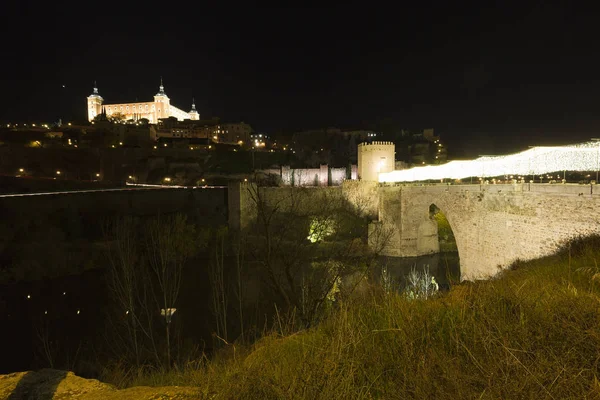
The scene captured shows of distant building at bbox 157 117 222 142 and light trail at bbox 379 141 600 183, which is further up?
distant building at bbox 157 117 222 142

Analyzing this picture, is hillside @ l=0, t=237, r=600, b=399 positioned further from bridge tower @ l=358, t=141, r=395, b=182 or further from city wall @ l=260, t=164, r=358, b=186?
city wall @ l=260, t=164, r=358, b=186

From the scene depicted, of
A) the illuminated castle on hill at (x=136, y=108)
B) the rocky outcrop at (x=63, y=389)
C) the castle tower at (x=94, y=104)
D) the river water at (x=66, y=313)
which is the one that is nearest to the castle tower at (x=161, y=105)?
the illuminated castle on hill at (x=136, y=108)

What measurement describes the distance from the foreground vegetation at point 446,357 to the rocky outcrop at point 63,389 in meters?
0.38

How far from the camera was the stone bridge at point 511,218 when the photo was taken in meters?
9.69

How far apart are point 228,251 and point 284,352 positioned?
23.0 metres

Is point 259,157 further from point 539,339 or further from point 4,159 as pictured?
point 539,339

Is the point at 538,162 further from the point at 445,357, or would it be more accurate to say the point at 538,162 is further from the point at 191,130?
the point at 191,130

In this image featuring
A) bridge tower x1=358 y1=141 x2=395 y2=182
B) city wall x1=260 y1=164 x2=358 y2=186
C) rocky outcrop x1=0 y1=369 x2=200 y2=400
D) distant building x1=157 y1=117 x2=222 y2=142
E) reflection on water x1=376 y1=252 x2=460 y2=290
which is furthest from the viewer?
distant building x1=157 y1=117 x2=222 y2=142

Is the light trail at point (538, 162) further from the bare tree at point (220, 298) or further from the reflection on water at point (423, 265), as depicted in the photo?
the bare tree at point (220, 298)

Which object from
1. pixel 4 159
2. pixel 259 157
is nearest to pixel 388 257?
pixel 259 157

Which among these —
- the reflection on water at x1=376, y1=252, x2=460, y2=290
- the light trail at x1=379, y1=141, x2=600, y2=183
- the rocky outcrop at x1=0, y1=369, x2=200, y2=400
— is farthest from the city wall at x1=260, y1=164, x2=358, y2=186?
the rocky outcrop at x1=0, y1=369, x2=200, y2=400

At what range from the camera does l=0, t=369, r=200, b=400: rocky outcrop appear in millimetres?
2854

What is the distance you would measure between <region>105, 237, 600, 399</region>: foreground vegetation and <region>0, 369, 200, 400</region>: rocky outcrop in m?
0.38

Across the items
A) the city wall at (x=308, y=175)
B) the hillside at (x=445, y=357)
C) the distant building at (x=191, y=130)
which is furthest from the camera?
the distant building at (x=191, y=130)
